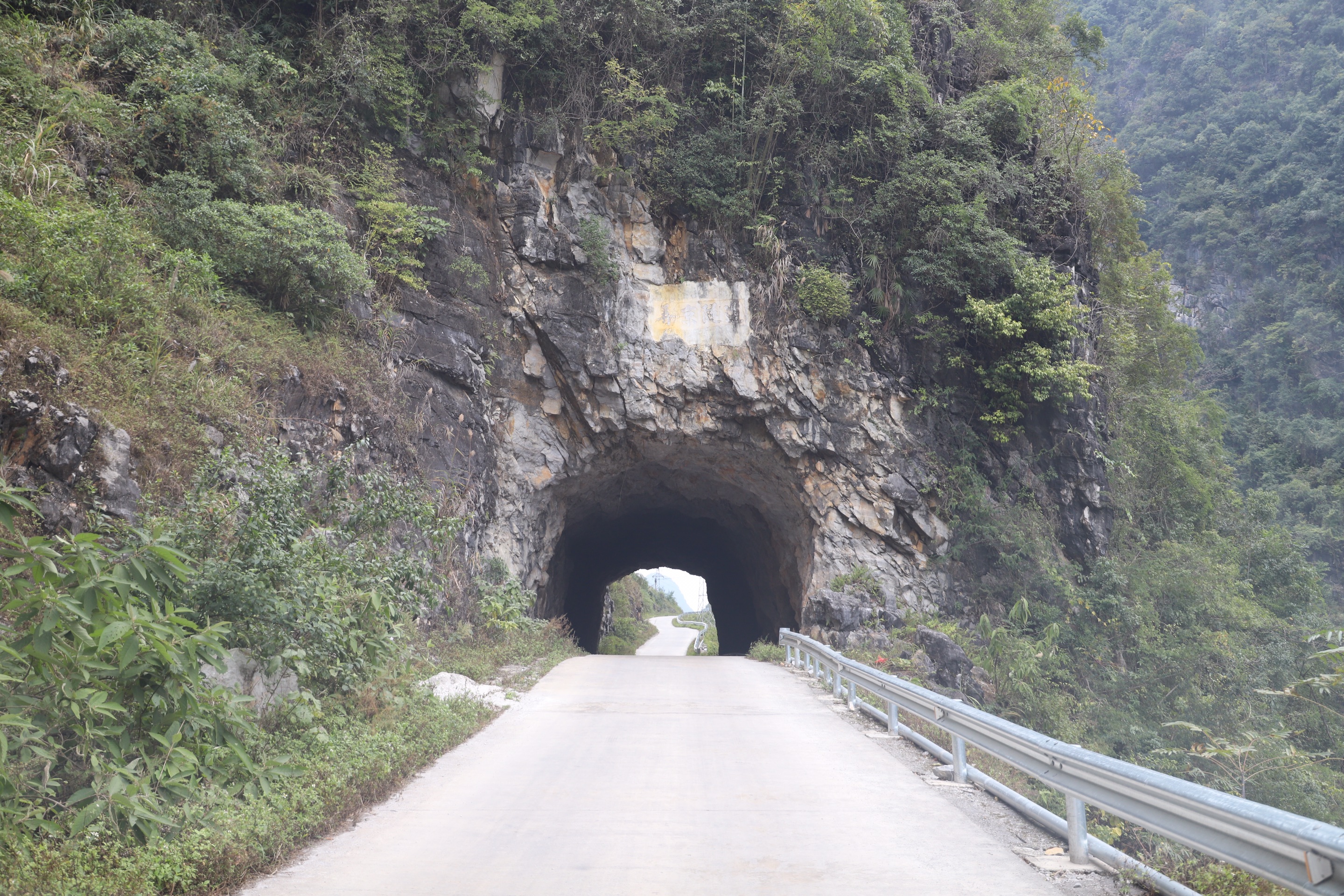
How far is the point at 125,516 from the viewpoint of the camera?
6.75 metres

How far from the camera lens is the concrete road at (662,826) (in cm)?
363

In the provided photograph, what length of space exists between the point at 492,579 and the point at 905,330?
10595mm

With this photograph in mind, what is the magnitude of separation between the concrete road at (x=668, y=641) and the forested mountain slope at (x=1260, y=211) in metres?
26.2

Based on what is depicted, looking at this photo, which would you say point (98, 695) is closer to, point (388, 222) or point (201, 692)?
point (201, 692)

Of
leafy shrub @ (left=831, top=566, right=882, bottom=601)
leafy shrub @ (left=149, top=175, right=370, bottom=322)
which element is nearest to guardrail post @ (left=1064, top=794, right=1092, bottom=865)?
leafy shrub @ (left=149, top=175, right=370, bottom=322)

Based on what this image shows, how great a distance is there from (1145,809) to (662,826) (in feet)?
8.34

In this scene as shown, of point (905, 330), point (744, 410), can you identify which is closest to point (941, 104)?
point (905, 330)

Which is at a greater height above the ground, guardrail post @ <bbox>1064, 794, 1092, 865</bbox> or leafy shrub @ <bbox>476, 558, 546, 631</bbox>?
guardrail post @ <bbox>1064, 794, 1092, 865</bbox>

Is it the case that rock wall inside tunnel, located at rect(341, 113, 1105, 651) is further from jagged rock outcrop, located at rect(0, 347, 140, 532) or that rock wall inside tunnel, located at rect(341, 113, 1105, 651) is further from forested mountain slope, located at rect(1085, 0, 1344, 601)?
forested mountain slope, located at rect(1085, 0, 1344, 601)

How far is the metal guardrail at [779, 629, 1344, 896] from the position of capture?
2439 millimetres

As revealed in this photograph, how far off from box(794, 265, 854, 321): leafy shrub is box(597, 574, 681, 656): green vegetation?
16351mm

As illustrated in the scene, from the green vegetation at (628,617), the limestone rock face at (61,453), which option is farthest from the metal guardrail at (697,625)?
the limestone rock face at (61,453)

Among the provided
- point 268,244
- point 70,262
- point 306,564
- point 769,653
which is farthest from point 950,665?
point 70,262

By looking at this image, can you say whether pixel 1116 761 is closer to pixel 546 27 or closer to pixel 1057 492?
pixel 1057 492
